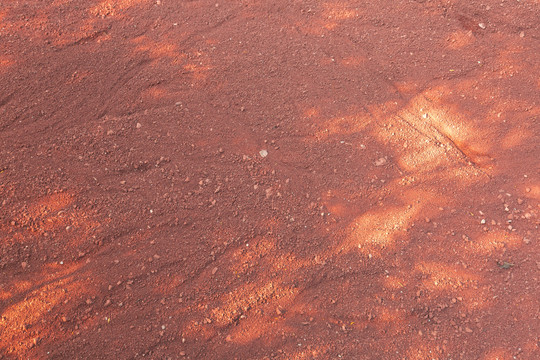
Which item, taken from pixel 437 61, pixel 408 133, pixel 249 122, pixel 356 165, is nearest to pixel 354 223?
pixel 356 165

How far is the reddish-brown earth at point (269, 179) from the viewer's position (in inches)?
113

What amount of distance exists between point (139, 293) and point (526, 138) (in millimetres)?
3433

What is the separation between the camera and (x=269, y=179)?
331cm

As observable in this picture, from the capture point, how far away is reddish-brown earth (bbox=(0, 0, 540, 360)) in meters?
2.88

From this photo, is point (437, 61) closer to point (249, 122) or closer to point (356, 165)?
point (356, 165)

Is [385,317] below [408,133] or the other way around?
below

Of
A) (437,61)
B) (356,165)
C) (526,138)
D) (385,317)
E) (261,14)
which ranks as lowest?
(385,317)

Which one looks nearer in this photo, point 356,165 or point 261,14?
point 356,165

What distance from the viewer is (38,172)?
3271mm

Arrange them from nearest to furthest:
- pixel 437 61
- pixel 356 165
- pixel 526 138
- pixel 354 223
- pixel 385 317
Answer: pixel 385 317 → pixel 354 223 → pixel 356 165 → pixel 526 138 → pixel 437 61

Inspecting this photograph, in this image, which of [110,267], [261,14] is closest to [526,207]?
[261,14]

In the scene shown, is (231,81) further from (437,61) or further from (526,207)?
(526,207)

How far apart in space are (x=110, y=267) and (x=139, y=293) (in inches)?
11.4

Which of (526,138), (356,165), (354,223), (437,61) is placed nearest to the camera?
(354,223)
